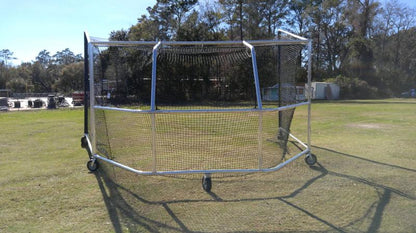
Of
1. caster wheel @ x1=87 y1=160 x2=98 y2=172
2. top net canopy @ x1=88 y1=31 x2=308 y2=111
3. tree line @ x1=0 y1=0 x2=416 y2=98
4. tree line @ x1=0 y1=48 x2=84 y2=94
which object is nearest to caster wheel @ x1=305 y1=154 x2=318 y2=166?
caster wheel @ x1=87 y1=160 x2=98 y2=172

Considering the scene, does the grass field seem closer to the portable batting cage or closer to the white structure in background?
the portable batting cage

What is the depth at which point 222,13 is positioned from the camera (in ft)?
112

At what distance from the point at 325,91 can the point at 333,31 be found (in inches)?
675

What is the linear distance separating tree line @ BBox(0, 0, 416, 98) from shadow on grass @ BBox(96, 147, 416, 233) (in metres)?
24.9

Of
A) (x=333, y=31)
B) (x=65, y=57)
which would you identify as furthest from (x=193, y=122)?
(x=65, y=57)

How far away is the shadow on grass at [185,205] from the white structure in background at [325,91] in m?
30.4

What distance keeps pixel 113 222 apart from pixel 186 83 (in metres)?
11.1

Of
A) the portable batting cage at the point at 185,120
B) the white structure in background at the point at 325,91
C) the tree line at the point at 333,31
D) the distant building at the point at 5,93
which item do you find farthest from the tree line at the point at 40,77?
the portable batting cage at the point at 185,120

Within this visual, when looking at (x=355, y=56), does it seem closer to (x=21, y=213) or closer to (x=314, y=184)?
(x=314, y=184)

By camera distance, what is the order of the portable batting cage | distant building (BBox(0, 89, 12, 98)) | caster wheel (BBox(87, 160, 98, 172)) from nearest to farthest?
the portable batting cage, caster wheel (BBox(87, 160, 98, 172)), distant building (BBox(0, 89, 12, 98))

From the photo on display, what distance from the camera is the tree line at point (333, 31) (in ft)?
108

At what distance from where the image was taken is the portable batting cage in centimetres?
420

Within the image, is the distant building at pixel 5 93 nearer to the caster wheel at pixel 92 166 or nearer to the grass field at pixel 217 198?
the grass field at pixel 217 198

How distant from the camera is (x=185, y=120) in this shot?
6988 mm
